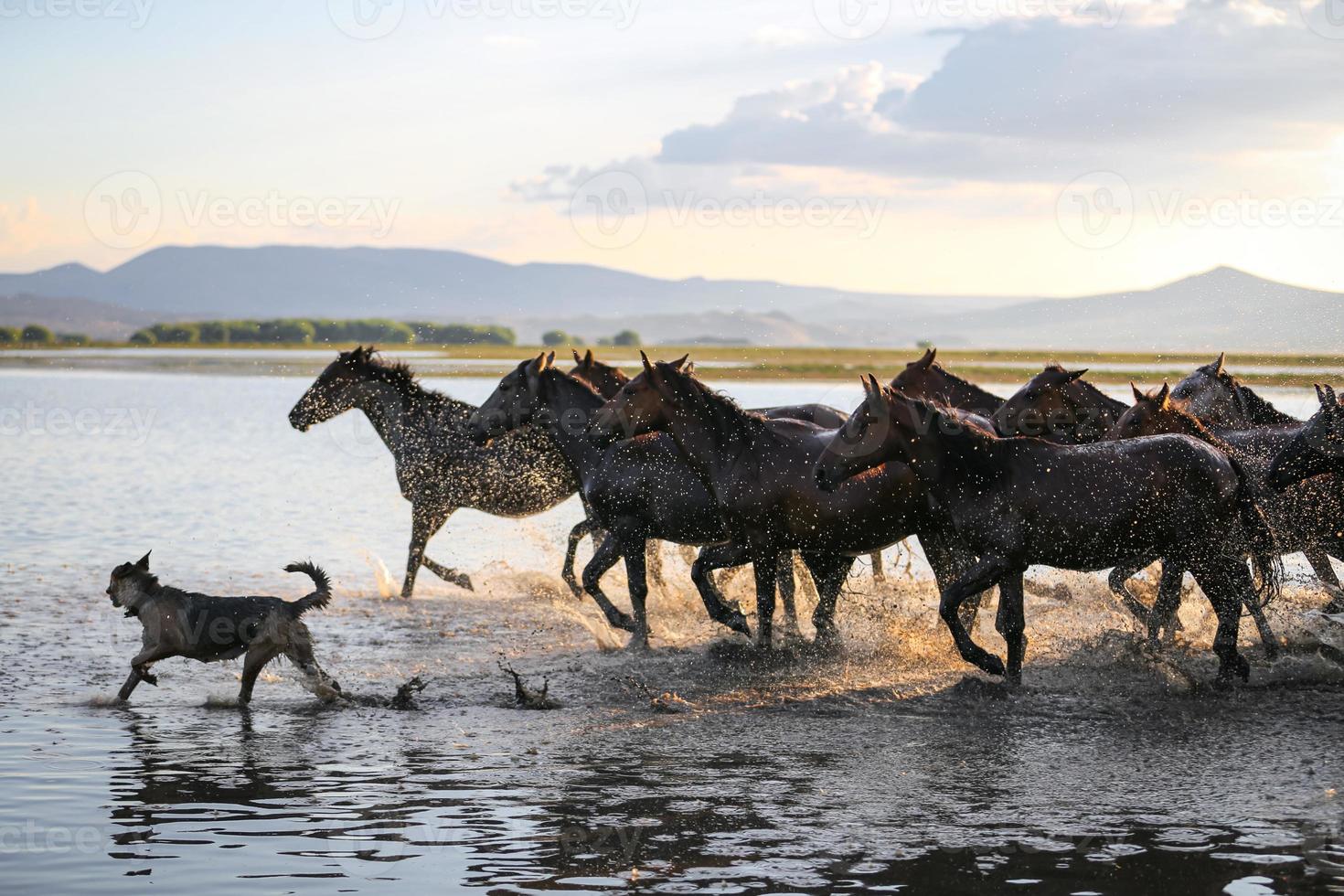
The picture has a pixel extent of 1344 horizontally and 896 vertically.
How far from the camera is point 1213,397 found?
12586mm

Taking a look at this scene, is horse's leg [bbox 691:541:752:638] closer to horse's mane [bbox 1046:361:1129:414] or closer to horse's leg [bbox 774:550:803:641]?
horse's leg [bbox 774:550:803:641]

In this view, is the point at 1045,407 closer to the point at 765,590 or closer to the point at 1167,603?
the point at 1167,603

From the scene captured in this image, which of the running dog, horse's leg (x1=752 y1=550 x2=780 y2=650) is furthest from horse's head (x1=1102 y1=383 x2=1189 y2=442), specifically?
the running dog

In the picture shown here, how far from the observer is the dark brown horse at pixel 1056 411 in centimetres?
1141

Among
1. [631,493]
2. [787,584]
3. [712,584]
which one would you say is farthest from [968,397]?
[712,584]

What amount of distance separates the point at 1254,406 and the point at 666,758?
6.56 metres

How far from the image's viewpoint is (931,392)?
1294 cm

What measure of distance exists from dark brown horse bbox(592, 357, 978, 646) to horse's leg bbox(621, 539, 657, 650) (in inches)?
39.6

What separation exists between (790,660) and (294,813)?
4.30 meters

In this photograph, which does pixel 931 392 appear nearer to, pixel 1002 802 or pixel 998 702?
pixel 998 702

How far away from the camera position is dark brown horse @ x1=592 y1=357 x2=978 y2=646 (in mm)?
10406

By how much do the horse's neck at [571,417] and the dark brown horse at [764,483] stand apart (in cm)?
120

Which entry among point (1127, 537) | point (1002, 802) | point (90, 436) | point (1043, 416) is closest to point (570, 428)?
point (1043, 416)

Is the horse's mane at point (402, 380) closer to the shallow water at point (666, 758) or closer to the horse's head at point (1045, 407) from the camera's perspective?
the shallow water at point (666, 758)
